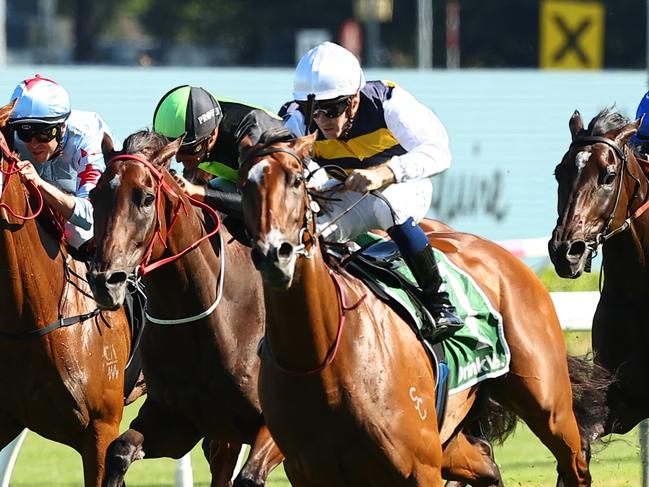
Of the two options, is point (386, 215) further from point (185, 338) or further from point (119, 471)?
point (119, 471)

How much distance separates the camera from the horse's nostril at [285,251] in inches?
153

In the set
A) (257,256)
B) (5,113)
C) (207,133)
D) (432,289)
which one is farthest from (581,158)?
(5,113)

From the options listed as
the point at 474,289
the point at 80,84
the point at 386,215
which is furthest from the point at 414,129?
the point at 80,84

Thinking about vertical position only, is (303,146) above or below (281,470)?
above

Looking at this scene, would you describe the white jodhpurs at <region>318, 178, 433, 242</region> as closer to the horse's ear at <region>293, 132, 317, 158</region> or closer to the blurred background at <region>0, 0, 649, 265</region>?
the horse's ear at <region>293, 132, 317, 158</region>

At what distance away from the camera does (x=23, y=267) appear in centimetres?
543

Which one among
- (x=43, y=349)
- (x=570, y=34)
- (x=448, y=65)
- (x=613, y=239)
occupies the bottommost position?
(x=448, y=65)

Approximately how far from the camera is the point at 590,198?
569 centimetres

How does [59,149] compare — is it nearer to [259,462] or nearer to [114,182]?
[114,182]

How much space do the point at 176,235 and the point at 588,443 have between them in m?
2.10

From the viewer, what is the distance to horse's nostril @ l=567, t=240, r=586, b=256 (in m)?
5.57

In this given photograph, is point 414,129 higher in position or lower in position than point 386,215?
higher

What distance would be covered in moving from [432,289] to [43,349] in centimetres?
161

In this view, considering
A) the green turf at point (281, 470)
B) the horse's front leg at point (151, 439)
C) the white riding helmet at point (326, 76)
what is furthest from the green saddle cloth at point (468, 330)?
the green turf at point (281, 470)
